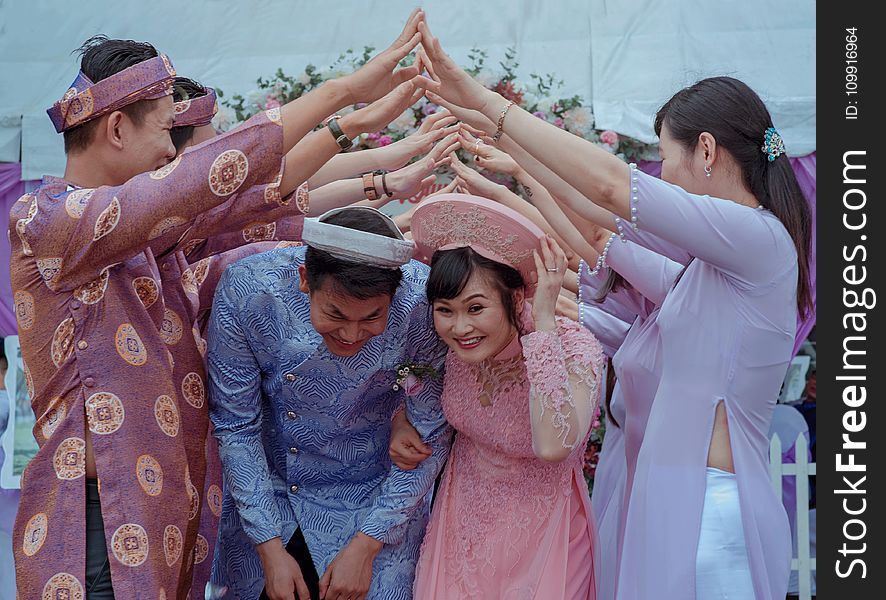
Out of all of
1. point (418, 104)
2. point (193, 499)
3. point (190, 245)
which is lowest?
point (193, 499)

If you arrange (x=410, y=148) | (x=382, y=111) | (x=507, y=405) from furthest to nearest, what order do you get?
(x=410, y=148) < (x=507, y=405) < (x=382, y=111)

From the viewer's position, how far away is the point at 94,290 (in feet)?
8.58

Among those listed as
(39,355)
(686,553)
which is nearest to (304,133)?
(39,355)

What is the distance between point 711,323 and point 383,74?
1.18m

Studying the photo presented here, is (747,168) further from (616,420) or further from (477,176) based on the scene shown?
(616,420)

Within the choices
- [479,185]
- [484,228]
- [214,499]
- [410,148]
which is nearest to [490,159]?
[479,185]

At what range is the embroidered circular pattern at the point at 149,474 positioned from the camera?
2.60 meters

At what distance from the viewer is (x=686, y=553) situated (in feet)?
9.39

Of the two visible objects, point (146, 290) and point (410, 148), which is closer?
point (146, 290)

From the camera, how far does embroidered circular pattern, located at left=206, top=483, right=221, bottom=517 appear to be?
10.1 ft

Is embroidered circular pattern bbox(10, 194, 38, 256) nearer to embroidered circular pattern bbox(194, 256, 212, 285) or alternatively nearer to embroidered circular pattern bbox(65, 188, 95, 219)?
embroidered circular pattern bbox(65, 188, 95, 219)

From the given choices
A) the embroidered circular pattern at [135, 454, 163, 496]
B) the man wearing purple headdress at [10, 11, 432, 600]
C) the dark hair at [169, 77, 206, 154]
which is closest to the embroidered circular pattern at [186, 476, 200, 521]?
the man wearing purple headdress at [10, 11, 432, 600]

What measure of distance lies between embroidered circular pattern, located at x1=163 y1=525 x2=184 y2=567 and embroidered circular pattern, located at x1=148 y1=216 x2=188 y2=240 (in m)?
0.77

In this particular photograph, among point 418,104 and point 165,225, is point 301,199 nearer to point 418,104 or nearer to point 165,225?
point 165,225
